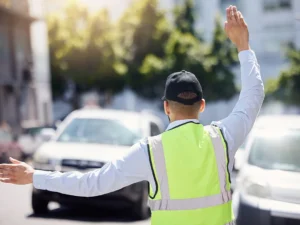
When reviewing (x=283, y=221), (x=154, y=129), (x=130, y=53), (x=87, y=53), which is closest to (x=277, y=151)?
(x=283, y=221)

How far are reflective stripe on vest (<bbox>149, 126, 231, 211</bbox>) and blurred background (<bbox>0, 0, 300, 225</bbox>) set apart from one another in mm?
30254

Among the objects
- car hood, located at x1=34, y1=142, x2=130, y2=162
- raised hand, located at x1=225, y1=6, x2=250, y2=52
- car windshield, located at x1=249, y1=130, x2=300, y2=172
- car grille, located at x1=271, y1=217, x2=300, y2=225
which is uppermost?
raised hand, located at x1=225, y1=6, x2=250, y2=52

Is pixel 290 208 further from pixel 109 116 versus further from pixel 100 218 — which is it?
pixel 109 116

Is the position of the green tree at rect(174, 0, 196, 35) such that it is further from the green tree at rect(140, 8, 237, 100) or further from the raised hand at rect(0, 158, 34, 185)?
the raised hand at rect(0, 158, 34, 185)

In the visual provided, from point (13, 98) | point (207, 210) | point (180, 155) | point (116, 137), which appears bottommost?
point (13, 98)

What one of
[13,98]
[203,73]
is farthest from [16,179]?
[203,73]

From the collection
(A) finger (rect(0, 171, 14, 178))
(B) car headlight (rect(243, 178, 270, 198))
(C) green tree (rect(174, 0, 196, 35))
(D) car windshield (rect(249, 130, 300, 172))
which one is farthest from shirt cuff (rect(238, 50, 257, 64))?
(C) green tree (rect(174, 0, 196, 35))

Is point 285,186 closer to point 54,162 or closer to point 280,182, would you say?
point 280,182

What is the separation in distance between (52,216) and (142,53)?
108 ft

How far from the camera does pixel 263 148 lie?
7195 mm

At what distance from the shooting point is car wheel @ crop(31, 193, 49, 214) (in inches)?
359

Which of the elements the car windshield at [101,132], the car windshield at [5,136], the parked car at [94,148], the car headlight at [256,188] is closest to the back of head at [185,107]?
the car headlight at [256,188]

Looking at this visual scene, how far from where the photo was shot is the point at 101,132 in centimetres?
998

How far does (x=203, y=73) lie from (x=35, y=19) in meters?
11.2
